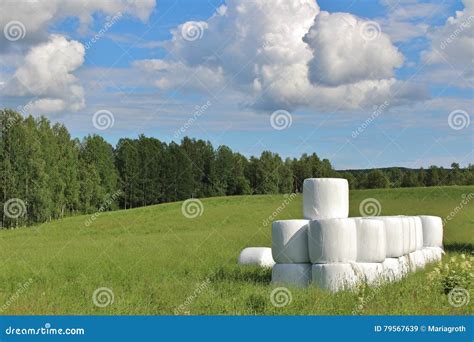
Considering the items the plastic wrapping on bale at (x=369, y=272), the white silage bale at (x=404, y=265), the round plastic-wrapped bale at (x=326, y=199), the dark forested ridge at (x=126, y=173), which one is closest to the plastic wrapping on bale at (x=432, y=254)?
the white silage bale at (x=404, y=265)

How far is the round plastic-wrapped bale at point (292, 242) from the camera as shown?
432 inches

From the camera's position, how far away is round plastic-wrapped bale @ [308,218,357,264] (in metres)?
10.5

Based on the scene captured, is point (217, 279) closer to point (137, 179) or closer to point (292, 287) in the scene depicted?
point (292, 287)

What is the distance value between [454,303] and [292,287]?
253 cm

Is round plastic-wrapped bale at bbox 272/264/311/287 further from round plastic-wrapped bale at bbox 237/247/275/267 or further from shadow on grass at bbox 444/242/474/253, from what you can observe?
shadow on grass at bbox 444/242/474/253

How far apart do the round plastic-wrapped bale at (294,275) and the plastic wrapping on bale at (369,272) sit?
85 cm

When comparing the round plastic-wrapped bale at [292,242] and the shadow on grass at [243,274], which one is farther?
the shadow on grass at [243,274]

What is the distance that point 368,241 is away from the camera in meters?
11.1

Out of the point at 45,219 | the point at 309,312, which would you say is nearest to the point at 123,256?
the point at 309,312

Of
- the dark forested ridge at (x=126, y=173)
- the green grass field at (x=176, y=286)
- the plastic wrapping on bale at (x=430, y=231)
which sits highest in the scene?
the dark forested ridge at (x=126, y=173)

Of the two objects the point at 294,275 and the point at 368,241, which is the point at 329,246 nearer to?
the point at 294,275

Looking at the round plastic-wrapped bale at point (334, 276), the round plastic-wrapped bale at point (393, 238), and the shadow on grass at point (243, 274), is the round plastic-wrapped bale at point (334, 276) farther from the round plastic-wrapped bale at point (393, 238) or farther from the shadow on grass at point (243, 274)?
the round plastic-wrapped bale at point (393, 238)

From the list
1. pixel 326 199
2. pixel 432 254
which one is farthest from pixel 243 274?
pixel 432 254

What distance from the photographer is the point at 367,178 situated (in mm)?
56094
